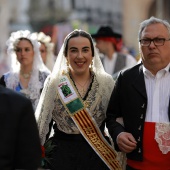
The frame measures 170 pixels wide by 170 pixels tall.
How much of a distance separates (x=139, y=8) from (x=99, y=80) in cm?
4223

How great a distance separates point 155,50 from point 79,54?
908mm

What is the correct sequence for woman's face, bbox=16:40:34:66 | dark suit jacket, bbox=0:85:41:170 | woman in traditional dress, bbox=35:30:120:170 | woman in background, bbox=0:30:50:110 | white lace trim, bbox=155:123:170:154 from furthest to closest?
woman's face, bbox=16:40:34:66, woman in background, bbox=0:30:50:110, woman in traditional dress, bbox=35:30:120:170, white lace trim, bbox=155:123:170:154, dark suit jacket, bbox=0:85:41:170

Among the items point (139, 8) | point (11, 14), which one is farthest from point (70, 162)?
point (139, 8)

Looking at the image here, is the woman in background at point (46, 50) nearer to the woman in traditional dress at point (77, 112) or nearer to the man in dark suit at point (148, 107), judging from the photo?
the woman in traditional dress at point (77, 112)

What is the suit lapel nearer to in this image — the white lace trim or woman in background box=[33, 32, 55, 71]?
the white lace trim

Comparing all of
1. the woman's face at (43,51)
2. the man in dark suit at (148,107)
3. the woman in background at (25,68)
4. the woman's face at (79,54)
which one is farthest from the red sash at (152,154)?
the woman's face at (43,51)

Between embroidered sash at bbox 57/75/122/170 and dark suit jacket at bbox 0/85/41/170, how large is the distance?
6.90 feet

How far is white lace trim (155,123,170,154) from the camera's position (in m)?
4.70

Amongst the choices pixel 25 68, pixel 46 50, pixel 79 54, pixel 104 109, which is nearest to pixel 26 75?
pixel 25 68

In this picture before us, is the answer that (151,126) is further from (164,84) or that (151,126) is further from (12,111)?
(12,111)

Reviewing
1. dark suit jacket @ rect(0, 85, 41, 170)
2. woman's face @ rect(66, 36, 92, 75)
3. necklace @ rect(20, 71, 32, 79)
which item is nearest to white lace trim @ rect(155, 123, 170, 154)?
woman's face @ rect(66, 36, 92, 75)

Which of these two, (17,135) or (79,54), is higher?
(79,54)

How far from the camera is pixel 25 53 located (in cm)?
736

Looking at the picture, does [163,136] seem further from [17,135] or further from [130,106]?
[17,135]
